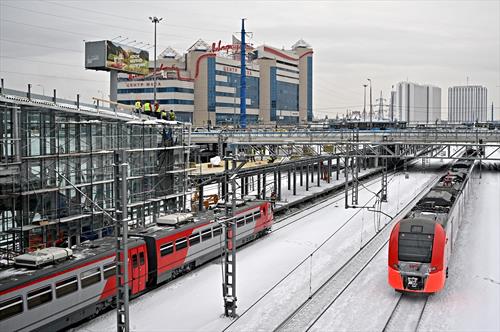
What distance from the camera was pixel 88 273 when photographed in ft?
47.4

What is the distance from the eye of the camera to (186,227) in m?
19.1

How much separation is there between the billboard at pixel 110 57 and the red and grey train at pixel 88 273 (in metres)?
23.0

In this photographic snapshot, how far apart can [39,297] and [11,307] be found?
0.88 meters

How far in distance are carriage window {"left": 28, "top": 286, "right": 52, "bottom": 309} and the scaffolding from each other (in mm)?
3683

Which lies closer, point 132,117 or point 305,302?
point 305,302

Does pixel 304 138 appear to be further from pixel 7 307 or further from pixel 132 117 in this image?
pixel 7 307

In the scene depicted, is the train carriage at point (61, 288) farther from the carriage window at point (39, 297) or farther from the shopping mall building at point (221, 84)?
the shopping mall building at point (221, 84)

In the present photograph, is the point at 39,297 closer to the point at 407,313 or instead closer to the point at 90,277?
the point at 90,277

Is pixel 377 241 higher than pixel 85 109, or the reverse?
pixel 85 109

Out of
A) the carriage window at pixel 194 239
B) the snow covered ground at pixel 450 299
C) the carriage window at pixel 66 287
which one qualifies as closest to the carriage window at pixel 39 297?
the carriage window at pixel 66 287

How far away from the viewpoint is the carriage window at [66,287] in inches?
529

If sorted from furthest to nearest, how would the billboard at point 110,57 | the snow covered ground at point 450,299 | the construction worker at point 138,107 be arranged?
the billboard at point 110,57
the construction worker at point 138,107
the snow covered ground at point 450,299

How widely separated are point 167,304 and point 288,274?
16.4 ft

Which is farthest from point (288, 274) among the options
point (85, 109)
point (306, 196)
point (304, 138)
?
point (304, 138)
